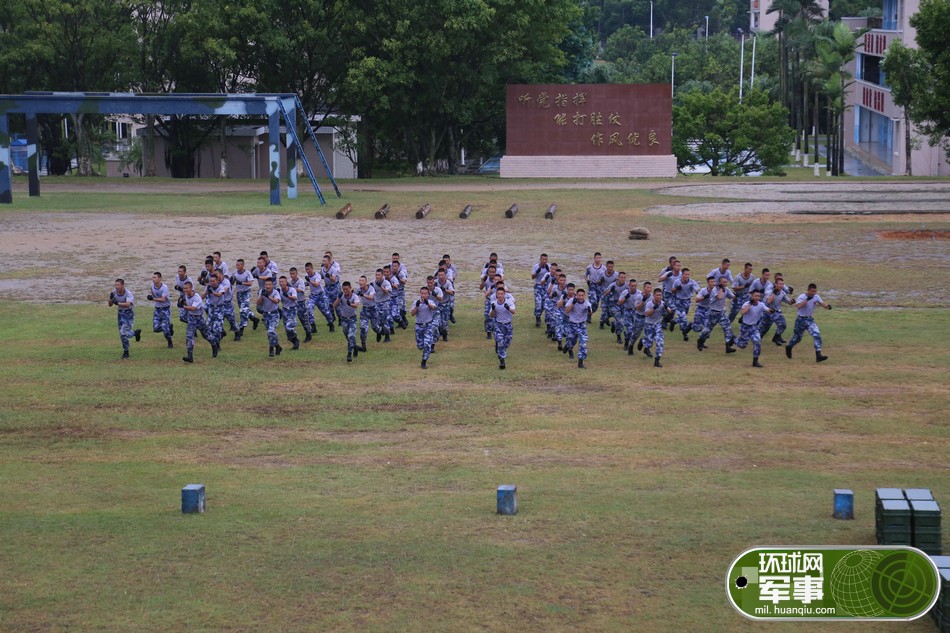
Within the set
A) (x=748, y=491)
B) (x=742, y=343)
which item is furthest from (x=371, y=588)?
(x=742, y=343)

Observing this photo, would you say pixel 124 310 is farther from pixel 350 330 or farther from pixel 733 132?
pixel 733 132

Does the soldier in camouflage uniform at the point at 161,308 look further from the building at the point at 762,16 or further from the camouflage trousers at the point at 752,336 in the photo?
the building at the point at 762,16

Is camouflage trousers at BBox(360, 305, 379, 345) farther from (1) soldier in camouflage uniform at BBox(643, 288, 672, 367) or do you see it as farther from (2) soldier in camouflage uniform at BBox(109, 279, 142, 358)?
(1) soldier in camouflage uniform at BBox(643, 288, 672, 367)

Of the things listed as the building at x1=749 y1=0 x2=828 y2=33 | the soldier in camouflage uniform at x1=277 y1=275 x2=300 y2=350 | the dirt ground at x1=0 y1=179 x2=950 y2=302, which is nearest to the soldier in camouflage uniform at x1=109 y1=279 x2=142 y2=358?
the soldier in camouflage uniform at x1=277 y1=275 x2=300 y2=350

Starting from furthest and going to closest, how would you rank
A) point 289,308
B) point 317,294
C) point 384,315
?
point 317,294 < point 384,315 < point 289,308

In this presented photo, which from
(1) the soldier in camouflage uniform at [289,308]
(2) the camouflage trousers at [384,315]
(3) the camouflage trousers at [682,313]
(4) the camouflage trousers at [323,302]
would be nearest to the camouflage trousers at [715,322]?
(3) the camouflage trousers at [682,313]

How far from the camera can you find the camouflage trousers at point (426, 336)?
22281 mm

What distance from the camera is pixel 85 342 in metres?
24.6

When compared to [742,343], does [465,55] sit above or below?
above

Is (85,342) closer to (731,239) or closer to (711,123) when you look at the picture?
(731,239)

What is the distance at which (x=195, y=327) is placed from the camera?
23125 mm

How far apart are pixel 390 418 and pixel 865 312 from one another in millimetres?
13739

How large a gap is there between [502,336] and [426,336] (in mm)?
1439

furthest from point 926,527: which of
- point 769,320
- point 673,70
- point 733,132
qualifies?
point 673,70
